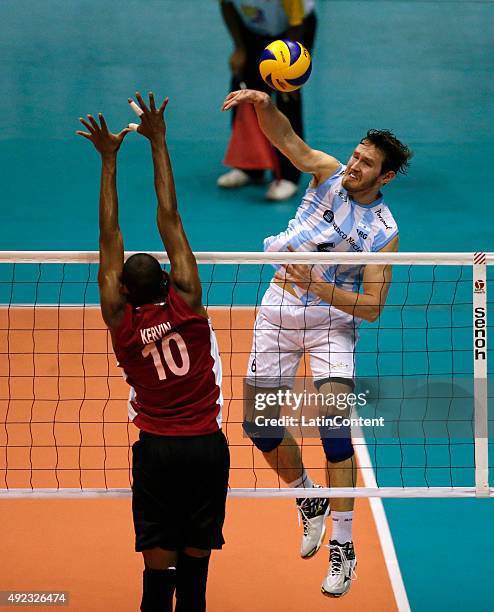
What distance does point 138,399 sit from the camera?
5.61 metres

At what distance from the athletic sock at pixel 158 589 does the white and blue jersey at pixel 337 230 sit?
76.2 inches

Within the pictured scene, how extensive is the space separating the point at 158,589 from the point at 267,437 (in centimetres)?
137

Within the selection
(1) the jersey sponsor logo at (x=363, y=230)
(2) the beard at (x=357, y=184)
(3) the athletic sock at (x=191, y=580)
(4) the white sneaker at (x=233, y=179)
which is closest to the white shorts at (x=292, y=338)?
(1) the jersey sponsor logo at (x=363, y=230)

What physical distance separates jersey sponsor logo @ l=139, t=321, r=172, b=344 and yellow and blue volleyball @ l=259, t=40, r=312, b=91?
2.04m

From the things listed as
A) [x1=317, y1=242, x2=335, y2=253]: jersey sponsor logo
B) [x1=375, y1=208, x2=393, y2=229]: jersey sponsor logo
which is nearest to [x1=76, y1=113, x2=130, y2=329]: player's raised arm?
[x1=317, y1=242, x2=335, y2=253]: jersey sponsor logo

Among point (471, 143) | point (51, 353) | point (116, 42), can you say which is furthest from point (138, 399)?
point (116, 42)

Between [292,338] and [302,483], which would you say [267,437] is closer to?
[302,483]

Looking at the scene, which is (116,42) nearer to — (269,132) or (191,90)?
(191,90)

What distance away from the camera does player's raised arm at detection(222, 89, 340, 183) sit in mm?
6418

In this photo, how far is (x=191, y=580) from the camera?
223 inches

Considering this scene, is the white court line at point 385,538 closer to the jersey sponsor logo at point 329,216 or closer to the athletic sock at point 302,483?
the athletic sock at point 302,483

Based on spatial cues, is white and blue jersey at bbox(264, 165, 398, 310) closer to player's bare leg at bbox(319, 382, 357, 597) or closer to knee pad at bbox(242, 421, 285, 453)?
player's bare leg at bbox(319, 382, 357, 597)

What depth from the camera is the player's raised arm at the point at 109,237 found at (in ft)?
18.0

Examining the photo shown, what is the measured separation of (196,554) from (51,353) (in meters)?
4.30
